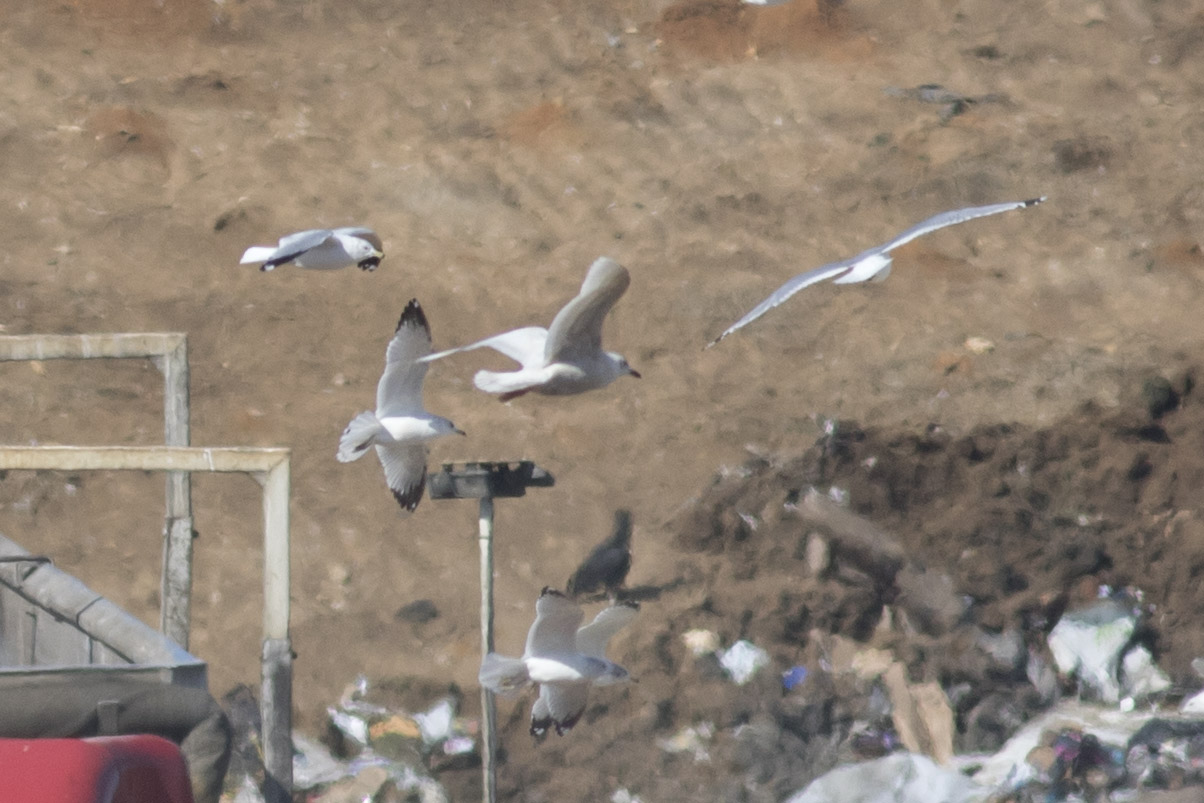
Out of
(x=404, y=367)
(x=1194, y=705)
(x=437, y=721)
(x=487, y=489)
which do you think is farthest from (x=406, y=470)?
(x=1194, y=705)

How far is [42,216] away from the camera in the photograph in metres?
A: 10.9

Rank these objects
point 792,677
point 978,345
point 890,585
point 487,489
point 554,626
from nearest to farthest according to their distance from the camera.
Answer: point 554,626
point 487,489
point 792,677
point 890,585
point 978,345

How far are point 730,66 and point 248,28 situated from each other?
3.37m

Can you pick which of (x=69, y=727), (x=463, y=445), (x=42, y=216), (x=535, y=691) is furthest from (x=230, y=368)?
(x=69, y=727)

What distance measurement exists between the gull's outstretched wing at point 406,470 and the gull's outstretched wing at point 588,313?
0.97 meters

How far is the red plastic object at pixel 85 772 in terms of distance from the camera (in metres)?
2.88

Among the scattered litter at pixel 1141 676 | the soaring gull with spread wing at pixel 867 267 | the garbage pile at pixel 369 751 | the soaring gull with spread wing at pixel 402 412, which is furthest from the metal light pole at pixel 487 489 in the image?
the scattered litter at pixel 1141 676

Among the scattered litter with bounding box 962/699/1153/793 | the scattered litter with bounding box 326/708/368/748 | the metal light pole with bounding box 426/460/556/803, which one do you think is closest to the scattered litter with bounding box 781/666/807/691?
the scattered litter with bounding box 962/699/1153/793

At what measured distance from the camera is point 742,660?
7703 millimetres

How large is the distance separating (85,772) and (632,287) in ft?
25.1

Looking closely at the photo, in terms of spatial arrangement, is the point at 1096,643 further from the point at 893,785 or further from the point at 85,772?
the point at 85,772

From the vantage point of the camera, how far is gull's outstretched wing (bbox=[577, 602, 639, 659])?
536 centimetres

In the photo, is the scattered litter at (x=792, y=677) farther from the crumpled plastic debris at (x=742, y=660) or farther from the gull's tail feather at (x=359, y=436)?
the gull's tail feather at (x=359, y=436)

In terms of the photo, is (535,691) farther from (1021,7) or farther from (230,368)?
(1021,7)
